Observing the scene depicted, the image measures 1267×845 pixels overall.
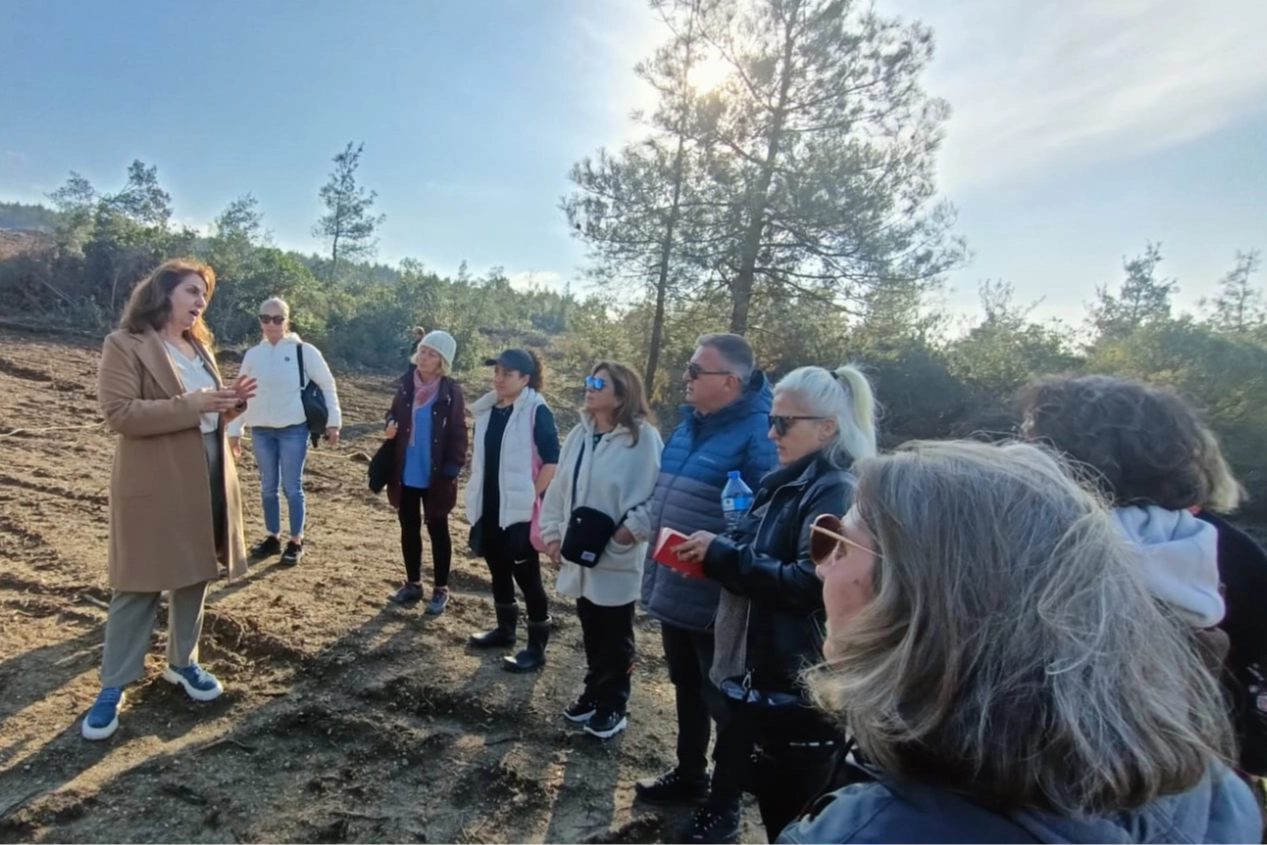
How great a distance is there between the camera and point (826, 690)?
99 cm

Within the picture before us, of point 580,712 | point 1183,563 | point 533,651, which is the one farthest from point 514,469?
point 1183,563

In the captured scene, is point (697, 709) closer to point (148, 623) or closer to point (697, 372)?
point (697, 372)

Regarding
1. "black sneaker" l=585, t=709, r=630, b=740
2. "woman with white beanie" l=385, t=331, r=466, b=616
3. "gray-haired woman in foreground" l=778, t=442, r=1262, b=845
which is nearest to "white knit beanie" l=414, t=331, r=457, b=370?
"woman with white beanie" l=385, t=331, r=466, b=616

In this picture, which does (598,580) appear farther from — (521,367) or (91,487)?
(91,487)

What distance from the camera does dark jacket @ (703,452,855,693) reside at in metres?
2.00

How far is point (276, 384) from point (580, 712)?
2.95 meters

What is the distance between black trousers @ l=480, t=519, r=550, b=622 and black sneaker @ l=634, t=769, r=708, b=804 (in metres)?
1.23

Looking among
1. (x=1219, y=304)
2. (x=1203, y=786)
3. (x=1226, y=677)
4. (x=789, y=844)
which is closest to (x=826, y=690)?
(x=789, y=844)

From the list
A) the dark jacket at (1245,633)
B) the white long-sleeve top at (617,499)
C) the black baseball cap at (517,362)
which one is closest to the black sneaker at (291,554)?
the black baseball cap at (517,362)

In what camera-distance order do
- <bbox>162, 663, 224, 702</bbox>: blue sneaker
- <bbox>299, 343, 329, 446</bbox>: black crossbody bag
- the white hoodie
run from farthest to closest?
<bbox>299, 343, 329, 446</bbox>: black crossbody bag, <bbox>162, 663, 224, 702</bbox>: blue sneaker, the white hoodie

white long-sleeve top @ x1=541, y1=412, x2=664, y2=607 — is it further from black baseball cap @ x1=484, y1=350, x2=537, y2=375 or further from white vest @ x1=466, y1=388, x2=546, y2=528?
black baseball cap @ x1=484, y1=350, x2=537, y2=375

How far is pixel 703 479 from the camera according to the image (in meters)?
2.67

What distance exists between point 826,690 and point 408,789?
2.35 meters

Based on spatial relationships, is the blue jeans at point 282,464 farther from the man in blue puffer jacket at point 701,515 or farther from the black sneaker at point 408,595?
the man in blue puffer jacket at point 701,515
